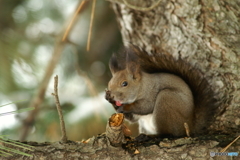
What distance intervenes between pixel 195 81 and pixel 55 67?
1.11 m

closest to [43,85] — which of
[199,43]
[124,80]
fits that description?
[124,80]

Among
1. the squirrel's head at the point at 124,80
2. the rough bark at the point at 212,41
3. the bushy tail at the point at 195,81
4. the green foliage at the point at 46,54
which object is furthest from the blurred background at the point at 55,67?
the rough bark at the point at 212,41

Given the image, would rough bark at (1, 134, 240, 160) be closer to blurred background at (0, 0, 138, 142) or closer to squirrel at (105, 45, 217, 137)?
squirrel at (105, 45, 217, 137)

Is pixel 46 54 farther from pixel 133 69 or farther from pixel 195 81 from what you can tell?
pixel 195 81

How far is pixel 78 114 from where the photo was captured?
2.80 m

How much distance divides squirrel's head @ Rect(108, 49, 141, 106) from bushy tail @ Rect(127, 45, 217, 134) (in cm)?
8

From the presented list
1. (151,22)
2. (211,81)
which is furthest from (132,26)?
(211,81)

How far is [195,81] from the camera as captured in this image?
209 centimetres

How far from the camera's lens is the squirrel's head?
2.15m

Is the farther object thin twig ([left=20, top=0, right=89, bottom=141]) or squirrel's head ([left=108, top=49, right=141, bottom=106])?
thin twig ([left=20, top=0, right=89, bottom=141])

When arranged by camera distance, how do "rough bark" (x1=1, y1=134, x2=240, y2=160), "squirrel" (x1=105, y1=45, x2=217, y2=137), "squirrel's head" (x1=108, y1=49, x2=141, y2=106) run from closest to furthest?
"rough bark" (x1=1, y1=134, x2=240, y2=160)
"squirrel" (x1=105, y1=45, x2=217, y2=137)
"squirrel's head" (x1=108, y1=49, x2=141, y2=106)

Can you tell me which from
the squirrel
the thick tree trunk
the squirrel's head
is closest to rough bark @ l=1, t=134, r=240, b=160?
the thick tree trunk

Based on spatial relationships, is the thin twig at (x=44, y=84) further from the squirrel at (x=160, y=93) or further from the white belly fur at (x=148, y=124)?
the white belly fur at (x=148, y=124)

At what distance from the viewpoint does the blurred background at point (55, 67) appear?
251cm
